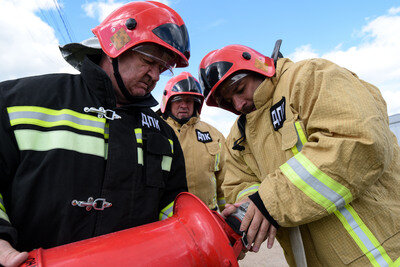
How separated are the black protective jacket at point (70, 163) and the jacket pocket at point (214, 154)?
2178 millimetres

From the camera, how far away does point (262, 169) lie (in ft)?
6.41

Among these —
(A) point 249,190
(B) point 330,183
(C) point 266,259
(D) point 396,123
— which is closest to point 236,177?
(A) point 249,190

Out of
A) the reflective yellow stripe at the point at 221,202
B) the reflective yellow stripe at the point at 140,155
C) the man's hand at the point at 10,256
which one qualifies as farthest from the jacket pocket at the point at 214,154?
the man's hand at the point at 10,256

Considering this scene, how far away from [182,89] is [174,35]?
2.48m

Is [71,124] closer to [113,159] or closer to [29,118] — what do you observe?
[29,118]

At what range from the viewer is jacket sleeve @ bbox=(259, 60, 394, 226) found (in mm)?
1242

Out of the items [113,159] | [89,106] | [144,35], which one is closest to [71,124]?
[89,106]

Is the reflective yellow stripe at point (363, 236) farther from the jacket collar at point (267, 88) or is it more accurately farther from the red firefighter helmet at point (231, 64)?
the red firefighter helmet at point (231, 64)

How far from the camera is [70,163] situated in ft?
4.27

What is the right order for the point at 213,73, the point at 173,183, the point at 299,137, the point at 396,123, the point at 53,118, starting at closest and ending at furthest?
the point at 53,118
the point at 299,137
the point at 173,183
the point at 213,73
the point at 396,123

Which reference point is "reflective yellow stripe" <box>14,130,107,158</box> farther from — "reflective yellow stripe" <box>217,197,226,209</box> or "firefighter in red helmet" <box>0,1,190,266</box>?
"reflective yellow stripe" <box>217,197,226,209</box>

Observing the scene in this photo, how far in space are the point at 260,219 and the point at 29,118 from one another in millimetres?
1379

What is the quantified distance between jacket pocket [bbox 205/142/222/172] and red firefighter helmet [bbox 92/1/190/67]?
2183 mm

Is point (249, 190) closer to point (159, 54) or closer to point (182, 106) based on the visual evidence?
point (159, 54)
